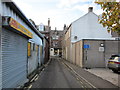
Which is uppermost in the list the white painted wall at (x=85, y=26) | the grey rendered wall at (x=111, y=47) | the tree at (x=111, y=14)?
the white painted wall at (x=85, y=26)

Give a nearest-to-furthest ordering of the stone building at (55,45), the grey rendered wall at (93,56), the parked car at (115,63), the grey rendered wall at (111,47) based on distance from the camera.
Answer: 1. the parked car at (115,63)
2. the grey rendered wall at (93,56)
3. the grey rendered wall at (111,47)
4. the stone building at (55,45)

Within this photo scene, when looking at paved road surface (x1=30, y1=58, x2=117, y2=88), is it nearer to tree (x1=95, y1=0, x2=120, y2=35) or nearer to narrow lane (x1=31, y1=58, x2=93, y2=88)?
narrow lane (x1=31, y1=58, x2=93, y2=88)

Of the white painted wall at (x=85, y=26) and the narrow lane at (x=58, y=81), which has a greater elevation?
the white painted wall at (x=85, y=26)

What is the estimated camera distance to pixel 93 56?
17719 millimetres

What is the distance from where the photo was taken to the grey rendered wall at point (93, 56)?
17547mm

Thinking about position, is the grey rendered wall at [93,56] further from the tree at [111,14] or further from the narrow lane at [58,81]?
the tree at [111,14]

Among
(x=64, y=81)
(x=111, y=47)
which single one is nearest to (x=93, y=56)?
(x=111, y=47)

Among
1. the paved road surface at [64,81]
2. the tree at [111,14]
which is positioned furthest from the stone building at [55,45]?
the tree at [111,14]

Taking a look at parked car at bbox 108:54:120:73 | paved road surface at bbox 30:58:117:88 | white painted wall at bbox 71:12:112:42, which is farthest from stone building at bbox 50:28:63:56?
paved road surface at bbox 30:58:117:88

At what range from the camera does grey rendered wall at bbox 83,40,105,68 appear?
57.6 feet

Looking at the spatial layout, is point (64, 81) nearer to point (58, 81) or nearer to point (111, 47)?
point (58, 81)

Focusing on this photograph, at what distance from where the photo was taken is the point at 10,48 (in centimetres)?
596

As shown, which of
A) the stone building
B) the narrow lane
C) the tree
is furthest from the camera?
the stone building

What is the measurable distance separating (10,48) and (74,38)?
73.1 feet
